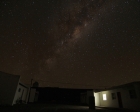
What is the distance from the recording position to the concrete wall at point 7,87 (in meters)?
15.1

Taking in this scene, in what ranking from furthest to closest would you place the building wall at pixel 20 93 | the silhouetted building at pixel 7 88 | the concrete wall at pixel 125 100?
the building wall at pixel 20 93
the silhouetted building at pixel 7 88
the concrete wall at pixel 125 100

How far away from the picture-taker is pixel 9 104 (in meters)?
14.9

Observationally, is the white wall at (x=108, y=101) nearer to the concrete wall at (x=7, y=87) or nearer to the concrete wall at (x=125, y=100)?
the concrete wall at (x=125, y=100)

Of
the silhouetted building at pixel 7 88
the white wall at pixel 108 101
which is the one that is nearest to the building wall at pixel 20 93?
the silhouetted building at pixel 7 88

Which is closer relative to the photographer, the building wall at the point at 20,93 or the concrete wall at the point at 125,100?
the concrete wall at the point at 125,100

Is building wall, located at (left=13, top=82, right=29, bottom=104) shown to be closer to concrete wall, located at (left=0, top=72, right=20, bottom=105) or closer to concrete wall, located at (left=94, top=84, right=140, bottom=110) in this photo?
concrete wall, located at (left=0, top=72, right=20, bottom=105)

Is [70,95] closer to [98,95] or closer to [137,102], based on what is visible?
[98,95]

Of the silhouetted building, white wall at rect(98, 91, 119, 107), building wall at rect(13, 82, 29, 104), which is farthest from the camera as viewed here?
building wall at rect(13, 82, 29, 104)

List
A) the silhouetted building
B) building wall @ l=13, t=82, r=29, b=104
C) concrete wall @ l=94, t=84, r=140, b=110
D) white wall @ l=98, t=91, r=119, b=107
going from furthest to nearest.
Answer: building wall @ l=13, t=82, r=29, b=104
white wall @ l=98, t=91, r=119, b=107
the silhouetted building
concrete wall @ l=94, t=84, r=140, b=110

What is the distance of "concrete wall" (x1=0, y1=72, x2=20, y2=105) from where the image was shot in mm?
15055

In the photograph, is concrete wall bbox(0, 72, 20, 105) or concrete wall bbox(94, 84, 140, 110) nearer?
concrete wall bbox(94, 84, 140, 110)

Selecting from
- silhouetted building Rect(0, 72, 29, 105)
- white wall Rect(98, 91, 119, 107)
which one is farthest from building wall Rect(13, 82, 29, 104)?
white wall Rect(98, 91, 119, 107)

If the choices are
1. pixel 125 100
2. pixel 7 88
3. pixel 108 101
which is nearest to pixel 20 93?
pixel 7 88

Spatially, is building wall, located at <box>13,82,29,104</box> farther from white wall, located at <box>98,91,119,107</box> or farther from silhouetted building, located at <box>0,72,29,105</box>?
white wall, located at <box>98,91,119,107</box>
